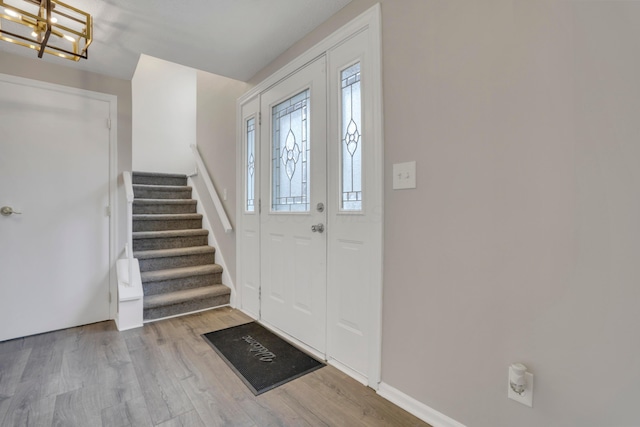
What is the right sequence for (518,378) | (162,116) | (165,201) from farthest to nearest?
(162,116) < (165,201) < (518,378)

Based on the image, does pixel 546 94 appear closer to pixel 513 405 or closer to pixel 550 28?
pixel 550 28

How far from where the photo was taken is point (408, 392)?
1493 mm

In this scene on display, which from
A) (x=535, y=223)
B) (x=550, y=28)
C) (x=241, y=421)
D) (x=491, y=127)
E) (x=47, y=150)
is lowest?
(x=241, y=421)

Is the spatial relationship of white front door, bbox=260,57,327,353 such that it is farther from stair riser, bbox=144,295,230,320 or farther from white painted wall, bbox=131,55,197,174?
white painted wall, bbox=131,55,197,174

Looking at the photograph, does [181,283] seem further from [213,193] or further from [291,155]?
[291,155]

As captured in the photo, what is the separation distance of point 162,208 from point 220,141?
3.85 feet

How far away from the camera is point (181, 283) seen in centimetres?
301

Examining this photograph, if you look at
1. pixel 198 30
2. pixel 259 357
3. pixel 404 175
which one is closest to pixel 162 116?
pixel 198 30

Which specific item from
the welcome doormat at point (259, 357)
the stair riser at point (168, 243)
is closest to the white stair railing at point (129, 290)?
the stair riser at point (168, 243)

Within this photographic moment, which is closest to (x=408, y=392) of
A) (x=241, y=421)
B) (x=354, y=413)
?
(x=354, y=413)

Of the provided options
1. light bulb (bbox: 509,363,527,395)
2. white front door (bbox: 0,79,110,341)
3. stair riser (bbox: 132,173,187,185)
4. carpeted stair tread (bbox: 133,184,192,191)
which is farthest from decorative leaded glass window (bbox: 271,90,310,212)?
stair riser (bbox: 132,173,187,185)

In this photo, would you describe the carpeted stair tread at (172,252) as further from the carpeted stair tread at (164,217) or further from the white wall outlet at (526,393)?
the white wall outlet at (526,393)

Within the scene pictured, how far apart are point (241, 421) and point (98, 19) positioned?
2538 mm

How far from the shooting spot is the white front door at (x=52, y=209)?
2.28 metres
